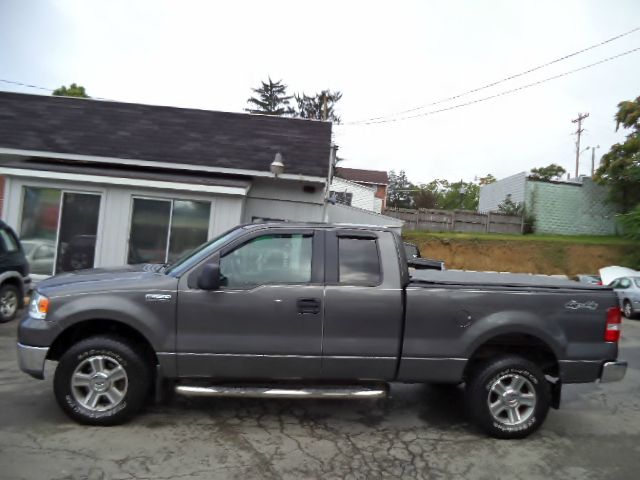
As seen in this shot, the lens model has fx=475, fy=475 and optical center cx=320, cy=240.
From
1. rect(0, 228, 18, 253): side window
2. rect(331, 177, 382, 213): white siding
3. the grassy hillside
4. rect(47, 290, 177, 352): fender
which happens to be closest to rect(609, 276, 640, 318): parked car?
the grassy hillside

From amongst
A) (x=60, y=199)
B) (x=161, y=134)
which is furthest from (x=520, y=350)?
(x=161, y=134)

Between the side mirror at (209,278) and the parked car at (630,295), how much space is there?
45.5 ft

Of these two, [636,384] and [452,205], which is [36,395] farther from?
[452,205]

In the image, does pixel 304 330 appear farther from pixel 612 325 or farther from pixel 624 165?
pixel 624 165

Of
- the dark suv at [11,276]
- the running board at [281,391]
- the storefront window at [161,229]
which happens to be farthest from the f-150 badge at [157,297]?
the storefront window at [161,229]

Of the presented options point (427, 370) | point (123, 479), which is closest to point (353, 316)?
point (427, 370)

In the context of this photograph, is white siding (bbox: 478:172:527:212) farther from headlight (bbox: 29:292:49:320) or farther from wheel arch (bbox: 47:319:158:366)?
headlight (bbox: 29:292:49:320)

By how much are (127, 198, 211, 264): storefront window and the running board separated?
285 inches

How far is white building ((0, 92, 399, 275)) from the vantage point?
10820 millimetres

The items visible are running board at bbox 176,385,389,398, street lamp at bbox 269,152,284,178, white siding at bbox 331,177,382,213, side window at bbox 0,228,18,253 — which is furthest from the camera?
white siding at bbox 331,177,382,213

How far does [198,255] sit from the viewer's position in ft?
14.4

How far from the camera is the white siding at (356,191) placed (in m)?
33.2

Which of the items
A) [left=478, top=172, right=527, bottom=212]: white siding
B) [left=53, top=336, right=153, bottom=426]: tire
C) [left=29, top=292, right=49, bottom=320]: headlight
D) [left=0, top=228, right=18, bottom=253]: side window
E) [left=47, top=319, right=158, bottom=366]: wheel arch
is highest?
[left=478, top=172, right=527, bottom=212]: white siding

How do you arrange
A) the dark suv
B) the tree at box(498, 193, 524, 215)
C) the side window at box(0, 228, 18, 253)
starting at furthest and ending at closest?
the tree at box(498, 193, 524, 215) → the side window at box(0, 228, 18, 253) → the dark suv
